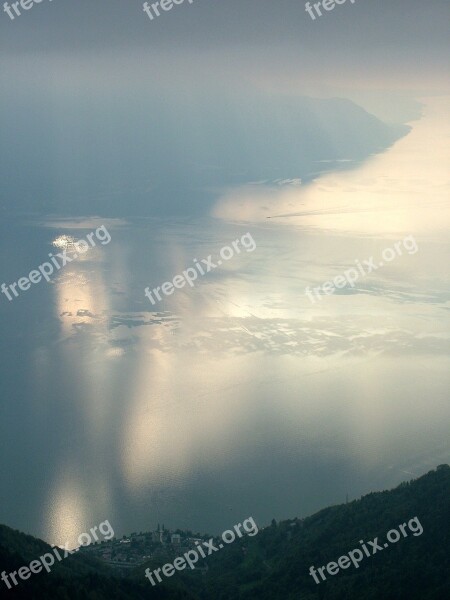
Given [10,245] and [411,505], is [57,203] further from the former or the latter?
[411,505]

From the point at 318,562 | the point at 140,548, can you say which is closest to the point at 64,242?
the point at 140,548

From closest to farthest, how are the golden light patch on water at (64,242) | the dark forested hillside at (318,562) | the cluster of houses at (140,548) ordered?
the dark forested hillside at (318,562)
the cluster of houses at (140,548)
the golden light patch on water at (64,242)

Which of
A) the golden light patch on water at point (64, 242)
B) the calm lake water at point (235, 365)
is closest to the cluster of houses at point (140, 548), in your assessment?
the calm lake water at point (235, 365)

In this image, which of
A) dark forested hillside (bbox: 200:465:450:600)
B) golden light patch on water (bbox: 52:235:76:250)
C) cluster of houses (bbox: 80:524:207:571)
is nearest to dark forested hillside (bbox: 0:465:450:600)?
dark forested hillside (bbox: 200:465:450:600)

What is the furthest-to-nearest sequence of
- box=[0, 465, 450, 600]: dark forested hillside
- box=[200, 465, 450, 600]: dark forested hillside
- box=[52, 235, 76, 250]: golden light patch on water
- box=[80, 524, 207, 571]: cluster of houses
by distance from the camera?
box=[52, 235, 76, 250]: golden light patch on water < box=[80, 524, 207, 571]: cluster of houses < box=[200, 465, 450, 600]: dark forested hillside < box=[0, 465, 450, 600]: dark forested hillside

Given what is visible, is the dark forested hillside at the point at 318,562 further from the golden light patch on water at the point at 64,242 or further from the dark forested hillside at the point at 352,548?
the golden light patch on water at the point at 64,242

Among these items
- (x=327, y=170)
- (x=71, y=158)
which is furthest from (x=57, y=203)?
(x=327, y=170)

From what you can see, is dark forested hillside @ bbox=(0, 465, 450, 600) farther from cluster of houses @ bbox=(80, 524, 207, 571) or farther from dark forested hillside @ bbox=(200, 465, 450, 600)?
cluster of houses @ bbox=(80, 524, 207, 571)
